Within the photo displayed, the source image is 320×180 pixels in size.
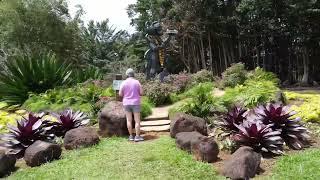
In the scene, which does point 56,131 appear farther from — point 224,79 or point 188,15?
point 188,15

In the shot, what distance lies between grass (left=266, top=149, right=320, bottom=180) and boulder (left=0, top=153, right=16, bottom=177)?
4.39m

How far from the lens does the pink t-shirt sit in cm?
880

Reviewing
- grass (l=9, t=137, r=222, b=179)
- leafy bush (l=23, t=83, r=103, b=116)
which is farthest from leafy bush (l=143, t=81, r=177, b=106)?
grass (l=9, t=137, r=222, b=179)

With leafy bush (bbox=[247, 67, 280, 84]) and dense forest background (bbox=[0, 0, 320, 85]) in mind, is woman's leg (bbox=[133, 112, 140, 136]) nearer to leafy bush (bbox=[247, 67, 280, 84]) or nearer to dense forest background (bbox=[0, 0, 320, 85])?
leafy bush (bbox=[247, 67, 280, 84])

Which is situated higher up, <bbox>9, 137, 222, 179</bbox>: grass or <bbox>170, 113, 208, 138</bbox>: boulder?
<bbox>170, 113, 208, 138</bbox>: boulder

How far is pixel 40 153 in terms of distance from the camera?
757cm

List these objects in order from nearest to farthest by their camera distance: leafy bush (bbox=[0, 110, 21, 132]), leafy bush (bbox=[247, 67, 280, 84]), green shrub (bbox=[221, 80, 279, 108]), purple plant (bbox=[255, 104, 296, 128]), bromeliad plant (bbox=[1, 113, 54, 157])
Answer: purple plant (bbox=[255, 104, 296, 128]) < bromeliad plant (bbox=[1, 113, 54, 157]) < green shrub (bbox=[221, 80, 279, 108]) < leafy bush (bbox=[0, 110, 21, 132]) < leafy bush (bbox=[247, 67, 280, 84])

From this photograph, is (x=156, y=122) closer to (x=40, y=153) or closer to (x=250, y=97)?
(x=250, y=97)

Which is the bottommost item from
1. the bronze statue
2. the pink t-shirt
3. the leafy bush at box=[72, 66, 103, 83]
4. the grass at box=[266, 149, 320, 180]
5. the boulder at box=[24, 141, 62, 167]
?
the grass at box=[266, 149, 320, 180]

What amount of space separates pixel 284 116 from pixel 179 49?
22982 mm

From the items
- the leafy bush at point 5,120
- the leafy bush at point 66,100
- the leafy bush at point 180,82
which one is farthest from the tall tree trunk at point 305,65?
the leafy bush at point 5,120

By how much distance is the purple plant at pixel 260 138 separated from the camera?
7.23 metres

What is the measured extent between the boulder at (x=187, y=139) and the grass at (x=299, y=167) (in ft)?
4.58

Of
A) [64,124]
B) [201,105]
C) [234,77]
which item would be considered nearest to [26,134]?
[64,124]
